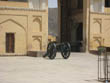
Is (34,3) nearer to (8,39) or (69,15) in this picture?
(8,39)

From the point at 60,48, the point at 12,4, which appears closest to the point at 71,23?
the point at 12,4

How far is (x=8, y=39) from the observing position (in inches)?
813

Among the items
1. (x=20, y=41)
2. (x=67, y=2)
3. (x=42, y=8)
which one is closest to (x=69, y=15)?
(x=67, y=2)

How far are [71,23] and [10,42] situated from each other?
10.4 meters

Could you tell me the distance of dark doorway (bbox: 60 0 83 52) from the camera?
92.5 ft

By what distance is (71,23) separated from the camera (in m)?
29.1

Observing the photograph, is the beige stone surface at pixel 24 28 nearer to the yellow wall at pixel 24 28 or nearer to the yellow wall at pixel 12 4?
the yellow wall at pixel 24 28

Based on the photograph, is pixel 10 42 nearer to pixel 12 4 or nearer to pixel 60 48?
pixel 12 4

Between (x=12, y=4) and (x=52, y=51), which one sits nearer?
(x=52, y=51)

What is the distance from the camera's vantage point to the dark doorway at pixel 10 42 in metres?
20.5

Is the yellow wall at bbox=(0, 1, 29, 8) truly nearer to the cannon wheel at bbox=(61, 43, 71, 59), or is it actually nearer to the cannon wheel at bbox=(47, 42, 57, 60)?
the cannon wheel at bbox=(47, 42, 57, 60)

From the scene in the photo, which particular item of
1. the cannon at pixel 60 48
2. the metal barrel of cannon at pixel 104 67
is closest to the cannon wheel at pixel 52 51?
the cannon at pixel 60 48

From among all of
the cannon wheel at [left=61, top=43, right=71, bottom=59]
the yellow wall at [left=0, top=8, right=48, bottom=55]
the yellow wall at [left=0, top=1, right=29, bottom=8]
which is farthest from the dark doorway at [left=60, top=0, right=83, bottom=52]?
the cannon wheel at [left=61, top=43, right=71, bottom=59]

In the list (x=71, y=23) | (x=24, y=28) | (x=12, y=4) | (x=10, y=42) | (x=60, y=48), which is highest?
(x=12, y=4)
